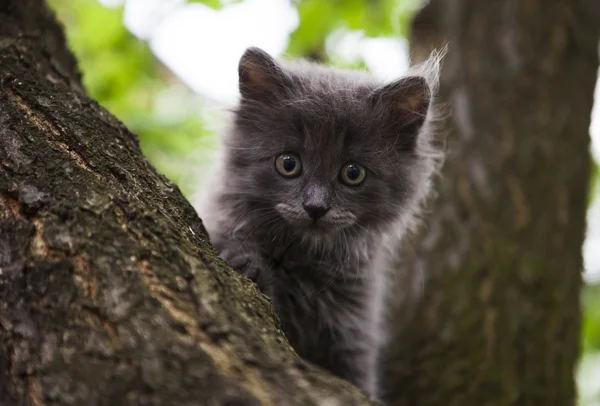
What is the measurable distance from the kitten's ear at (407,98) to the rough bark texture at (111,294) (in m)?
1.28

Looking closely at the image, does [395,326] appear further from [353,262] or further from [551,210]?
[551,210]

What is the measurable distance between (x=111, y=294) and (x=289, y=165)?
1.50 m

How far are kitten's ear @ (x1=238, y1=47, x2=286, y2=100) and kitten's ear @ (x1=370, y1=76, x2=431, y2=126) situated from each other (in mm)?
517

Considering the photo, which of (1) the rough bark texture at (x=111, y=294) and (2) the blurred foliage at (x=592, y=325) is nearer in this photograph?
(1) the rough bark texture at (x=111, y=294)

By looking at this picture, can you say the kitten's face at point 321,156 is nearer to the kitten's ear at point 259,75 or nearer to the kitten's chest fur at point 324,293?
the kitten's ear at point 259,75

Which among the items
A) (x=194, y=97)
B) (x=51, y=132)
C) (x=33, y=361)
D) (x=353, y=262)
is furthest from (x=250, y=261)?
(x=194, y=97)

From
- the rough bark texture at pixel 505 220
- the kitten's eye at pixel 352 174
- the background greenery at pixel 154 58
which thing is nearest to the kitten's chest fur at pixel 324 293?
the kitten's eye at pixel 352 174

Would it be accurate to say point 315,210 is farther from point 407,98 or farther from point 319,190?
point 407,98

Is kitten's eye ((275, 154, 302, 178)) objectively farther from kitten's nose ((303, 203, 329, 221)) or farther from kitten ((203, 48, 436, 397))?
kitten's nose ((303, 203, 329, 221))

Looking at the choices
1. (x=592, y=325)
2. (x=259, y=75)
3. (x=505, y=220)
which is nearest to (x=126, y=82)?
(x=259, y=75)

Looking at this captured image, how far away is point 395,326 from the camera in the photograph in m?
4.27

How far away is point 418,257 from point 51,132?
104 inches

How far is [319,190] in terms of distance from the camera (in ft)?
10.1

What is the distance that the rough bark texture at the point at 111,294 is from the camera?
1.71 metres
